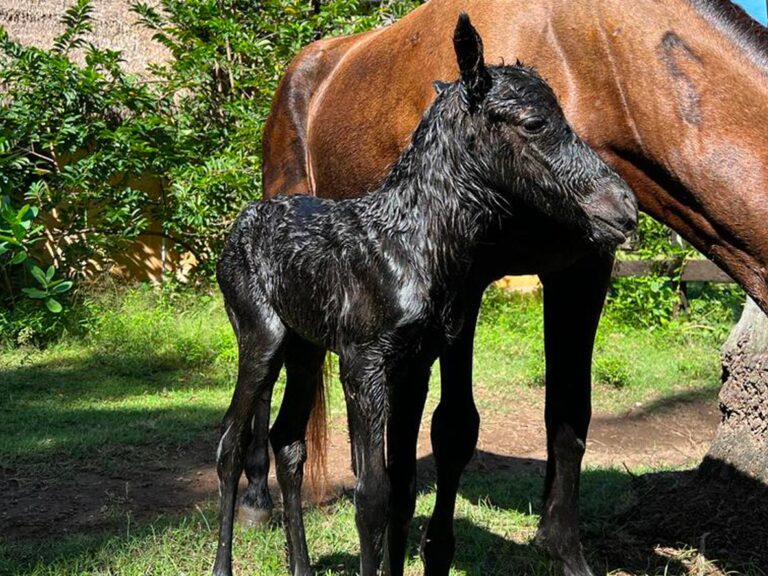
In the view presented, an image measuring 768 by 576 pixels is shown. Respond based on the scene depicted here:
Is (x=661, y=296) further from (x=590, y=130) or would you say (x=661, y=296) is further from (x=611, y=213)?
(x=611, y=213)

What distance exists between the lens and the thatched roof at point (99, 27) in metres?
10.4

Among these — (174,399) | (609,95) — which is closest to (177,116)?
(174,399)

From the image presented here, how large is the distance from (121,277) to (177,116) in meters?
2.02

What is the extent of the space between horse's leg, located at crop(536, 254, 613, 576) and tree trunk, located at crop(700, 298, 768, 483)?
1.07 meters

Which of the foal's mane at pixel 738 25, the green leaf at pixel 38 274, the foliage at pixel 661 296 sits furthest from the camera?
the foliage at pixel 661 296

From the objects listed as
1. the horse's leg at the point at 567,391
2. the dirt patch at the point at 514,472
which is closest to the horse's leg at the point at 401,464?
the horse's leg at the point at 567,391

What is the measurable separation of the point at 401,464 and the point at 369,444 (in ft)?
1.50

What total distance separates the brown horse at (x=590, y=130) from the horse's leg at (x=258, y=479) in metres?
1.18

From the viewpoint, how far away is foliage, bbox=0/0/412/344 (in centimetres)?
934

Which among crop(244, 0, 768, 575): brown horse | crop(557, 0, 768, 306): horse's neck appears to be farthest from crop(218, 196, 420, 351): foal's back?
crop(557, 0, 768, 306): horse's neck

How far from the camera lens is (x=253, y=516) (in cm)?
420

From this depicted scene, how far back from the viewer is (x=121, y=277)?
10.4m

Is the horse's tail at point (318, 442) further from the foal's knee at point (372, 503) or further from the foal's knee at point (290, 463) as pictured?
the foal's knee at point (372, 503)

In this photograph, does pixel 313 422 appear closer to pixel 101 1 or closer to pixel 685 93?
pixel 685 93
